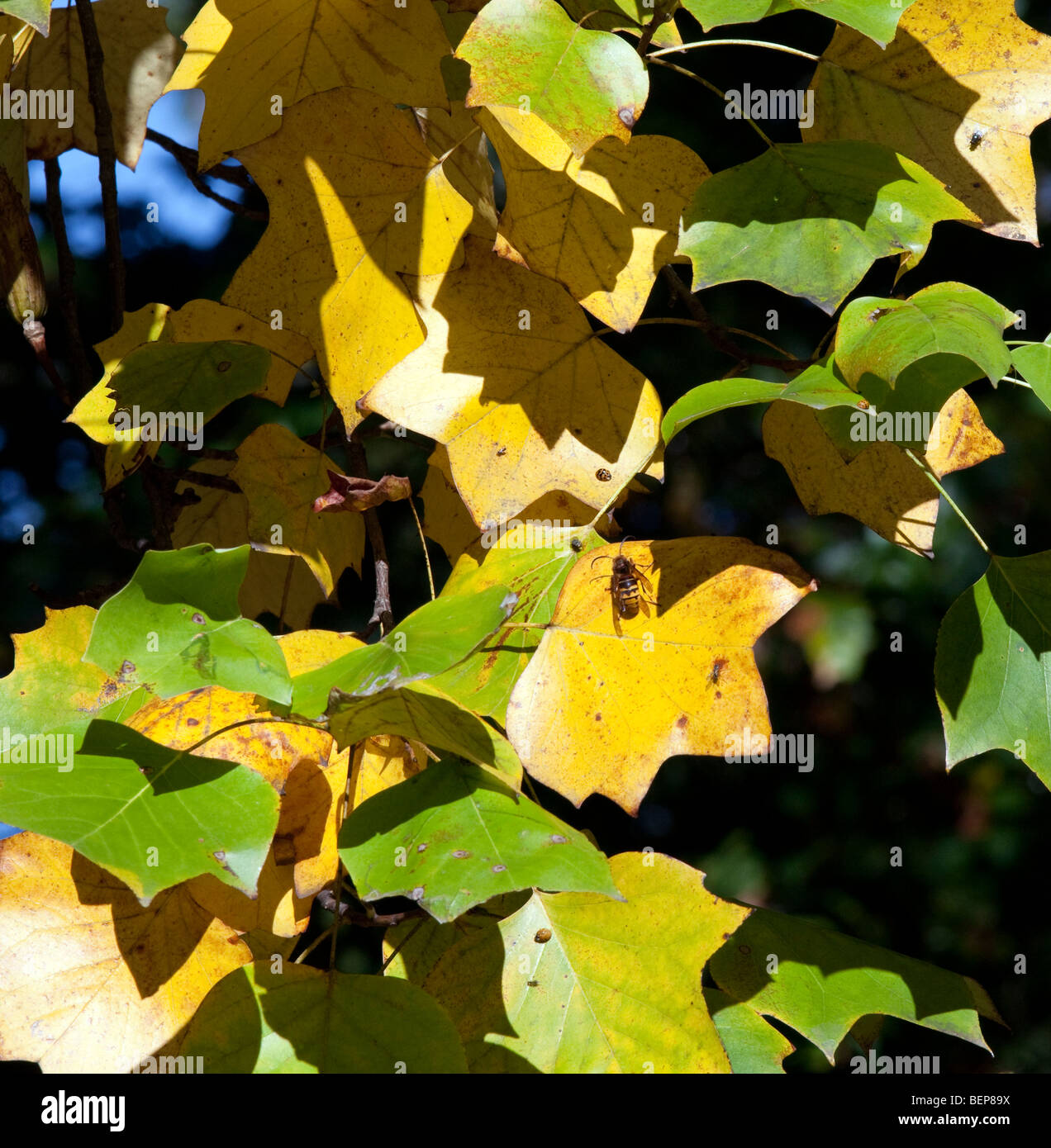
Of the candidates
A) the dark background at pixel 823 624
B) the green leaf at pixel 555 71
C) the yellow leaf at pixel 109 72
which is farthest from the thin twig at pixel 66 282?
the dark background at pixel 823 624

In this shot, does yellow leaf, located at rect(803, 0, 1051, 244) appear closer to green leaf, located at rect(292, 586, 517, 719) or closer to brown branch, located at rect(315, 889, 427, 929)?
green leaf, located at rect(292, 586, 517, 719)

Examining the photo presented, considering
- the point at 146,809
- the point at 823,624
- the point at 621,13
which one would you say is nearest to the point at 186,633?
the point at 146,809

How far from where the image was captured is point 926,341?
0.47 meters

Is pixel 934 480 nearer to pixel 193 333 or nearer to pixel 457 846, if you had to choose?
pixel 457 846

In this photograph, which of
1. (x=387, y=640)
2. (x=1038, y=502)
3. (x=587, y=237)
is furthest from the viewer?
(x=1038, y=502)

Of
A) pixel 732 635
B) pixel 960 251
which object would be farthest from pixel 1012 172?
pixel 960 251

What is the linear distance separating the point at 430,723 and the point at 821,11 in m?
0.38

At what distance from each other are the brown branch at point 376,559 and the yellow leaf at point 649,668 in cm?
14

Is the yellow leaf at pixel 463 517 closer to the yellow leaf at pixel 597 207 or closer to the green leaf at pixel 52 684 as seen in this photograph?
the yellow leaf at pixel 597 207

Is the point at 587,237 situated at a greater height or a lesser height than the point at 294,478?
greater

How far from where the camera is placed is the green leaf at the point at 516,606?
1.82ft

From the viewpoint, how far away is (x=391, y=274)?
605mm

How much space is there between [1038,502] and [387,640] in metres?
1.55

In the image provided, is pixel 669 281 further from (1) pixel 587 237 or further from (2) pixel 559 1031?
(2) pixel 559 1031
